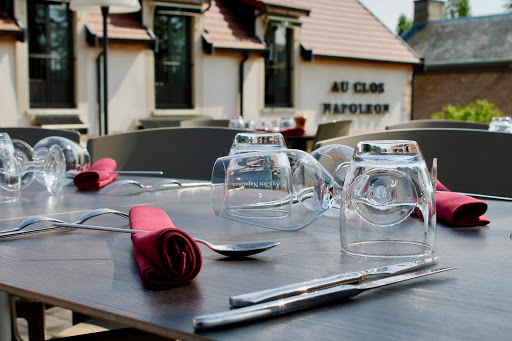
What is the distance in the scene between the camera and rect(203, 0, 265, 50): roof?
543 inches

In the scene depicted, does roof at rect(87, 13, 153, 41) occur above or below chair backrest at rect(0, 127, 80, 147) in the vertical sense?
above

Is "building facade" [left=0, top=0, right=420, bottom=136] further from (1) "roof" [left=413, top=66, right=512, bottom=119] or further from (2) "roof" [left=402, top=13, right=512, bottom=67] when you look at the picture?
(2) "roof" [left=402, top=13, right=512, bottom=67]

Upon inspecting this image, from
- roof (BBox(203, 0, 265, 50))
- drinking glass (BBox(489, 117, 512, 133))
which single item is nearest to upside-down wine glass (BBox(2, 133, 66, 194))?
drinking glass (BBox(489, 117, 512, 133))

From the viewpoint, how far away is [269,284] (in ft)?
2.77

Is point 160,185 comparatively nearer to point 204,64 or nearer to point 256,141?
point 256,141

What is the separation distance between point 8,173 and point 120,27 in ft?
36.5

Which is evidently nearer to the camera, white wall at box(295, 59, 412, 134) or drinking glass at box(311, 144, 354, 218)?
drinking glass at box(311, 144, 354, 218)

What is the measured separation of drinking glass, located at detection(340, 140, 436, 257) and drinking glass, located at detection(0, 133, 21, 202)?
0.93 m

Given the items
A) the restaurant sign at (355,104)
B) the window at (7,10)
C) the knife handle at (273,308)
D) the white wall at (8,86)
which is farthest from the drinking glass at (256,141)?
the restaurant sign at (355,104)

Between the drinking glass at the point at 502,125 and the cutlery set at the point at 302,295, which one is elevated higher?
the drinking glass at the point at 502,125

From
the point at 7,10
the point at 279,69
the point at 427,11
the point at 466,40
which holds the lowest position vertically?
the point at 279,69

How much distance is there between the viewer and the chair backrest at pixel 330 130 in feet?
18.8

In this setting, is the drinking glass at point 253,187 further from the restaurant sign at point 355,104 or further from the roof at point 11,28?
Result: the restaurant sign at point 355,104

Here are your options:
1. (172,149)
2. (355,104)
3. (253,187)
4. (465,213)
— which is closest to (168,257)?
(253,187)
